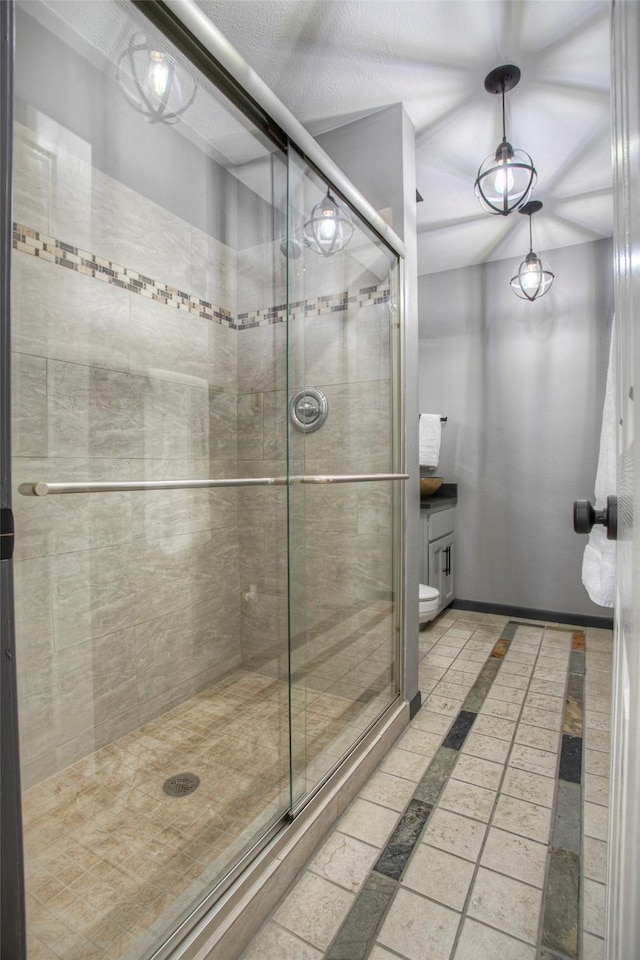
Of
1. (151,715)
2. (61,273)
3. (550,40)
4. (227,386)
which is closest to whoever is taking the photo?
(61,273)

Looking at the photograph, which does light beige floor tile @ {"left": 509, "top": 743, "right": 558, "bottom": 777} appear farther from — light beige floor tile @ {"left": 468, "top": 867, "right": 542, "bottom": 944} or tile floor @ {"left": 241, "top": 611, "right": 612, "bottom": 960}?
light beige floor tile @ {"left": 468, "top": 867, "right": 542, "bottom": 944}

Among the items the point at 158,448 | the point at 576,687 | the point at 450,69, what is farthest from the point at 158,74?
the point at 576,687

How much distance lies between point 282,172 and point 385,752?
2.02 m

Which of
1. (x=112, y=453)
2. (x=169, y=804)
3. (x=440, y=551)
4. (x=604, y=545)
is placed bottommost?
(x=169, y=804)

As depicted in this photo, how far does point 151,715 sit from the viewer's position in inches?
54.2

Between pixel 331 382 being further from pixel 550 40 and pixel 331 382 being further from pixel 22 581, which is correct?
pixel 550 40

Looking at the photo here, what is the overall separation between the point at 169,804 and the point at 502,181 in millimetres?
2268

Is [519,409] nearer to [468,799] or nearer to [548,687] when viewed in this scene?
[548,687]

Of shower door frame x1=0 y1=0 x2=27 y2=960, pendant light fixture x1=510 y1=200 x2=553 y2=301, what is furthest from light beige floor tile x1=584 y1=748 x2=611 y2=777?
pendant light fixture x1=510 y1=200 x2=553 y2=301

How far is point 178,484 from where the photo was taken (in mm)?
1232

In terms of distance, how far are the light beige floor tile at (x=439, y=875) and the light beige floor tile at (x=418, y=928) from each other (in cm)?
3

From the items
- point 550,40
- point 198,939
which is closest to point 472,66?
point 550,40

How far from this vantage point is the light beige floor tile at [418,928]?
42.3 inches

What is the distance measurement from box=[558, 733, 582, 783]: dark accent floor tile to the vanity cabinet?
1361 mm
